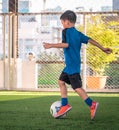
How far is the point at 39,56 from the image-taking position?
1211cm

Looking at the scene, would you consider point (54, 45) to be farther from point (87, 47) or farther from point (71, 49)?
point (87, 47)

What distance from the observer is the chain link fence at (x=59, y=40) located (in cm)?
1176

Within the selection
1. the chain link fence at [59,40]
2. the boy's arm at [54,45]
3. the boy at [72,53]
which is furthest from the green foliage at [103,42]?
the boy's arm at [54,45]

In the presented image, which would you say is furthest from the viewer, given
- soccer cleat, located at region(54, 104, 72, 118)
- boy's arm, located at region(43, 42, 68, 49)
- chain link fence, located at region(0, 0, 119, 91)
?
chain link fence, located at region(0, 0, 119, 91)

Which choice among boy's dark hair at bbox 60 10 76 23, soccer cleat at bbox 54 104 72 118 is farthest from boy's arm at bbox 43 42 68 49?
soccer cleat at bbox 54 104 72 118

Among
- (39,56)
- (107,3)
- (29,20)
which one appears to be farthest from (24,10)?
(107,3)

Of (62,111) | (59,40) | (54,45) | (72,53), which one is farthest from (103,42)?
(54,45)

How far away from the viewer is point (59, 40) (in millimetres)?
11836

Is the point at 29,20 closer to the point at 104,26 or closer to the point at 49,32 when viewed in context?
the point at 49,32

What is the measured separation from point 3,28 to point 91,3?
2.27 metres

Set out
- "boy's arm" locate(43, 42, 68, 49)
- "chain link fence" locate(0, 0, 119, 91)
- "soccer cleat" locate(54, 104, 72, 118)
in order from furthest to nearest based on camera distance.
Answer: "chain link fence" locate(0, 0, 119, 91) → "soccer cleat" locate(54, 104, 72, 118) → "boy's arm" locate(43, 42, 68, 49)

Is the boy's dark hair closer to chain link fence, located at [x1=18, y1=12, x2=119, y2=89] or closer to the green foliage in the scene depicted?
chain link fence, located at [x1=18, y1=12, x2=119, y2=89]

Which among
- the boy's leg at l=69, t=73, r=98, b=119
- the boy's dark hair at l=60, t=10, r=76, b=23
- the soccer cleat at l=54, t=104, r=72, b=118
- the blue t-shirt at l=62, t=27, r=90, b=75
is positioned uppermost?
the boy's dark hair at l=60, t=10, r=76, b=23

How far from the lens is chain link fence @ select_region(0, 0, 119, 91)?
11.8m
